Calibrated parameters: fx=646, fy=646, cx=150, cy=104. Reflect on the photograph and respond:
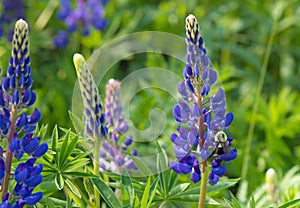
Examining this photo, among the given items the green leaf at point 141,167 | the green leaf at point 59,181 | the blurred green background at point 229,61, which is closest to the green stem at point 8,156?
the green leaf at point 59,181

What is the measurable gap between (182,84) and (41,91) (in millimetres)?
2244

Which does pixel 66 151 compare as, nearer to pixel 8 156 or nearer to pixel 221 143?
pixel 8 156

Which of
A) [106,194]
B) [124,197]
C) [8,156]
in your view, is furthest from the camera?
[124,197]

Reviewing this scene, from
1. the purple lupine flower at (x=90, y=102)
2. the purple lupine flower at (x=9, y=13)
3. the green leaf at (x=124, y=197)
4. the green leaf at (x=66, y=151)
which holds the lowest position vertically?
the green leaf at (x=124, y=197)

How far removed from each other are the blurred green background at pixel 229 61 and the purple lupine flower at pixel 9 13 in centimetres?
14

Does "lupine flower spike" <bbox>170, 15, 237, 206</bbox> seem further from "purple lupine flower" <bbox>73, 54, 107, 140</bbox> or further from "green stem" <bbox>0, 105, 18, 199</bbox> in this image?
"green stem" <bbox>0, 105, 18, 199</bbox>

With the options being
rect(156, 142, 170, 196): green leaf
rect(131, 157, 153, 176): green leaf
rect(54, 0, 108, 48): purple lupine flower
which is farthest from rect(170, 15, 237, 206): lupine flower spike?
rect(54, 0, 108, 48): purple lupine flower

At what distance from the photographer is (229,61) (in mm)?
4816

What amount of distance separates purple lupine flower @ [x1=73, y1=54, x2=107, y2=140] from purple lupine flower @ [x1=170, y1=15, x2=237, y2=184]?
289 millimetres

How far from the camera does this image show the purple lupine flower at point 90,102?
2.09 m

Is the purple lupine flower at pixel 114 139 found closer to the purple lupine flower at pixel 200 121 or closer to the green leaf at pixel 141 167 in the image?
the green leaf at pixel 141 167

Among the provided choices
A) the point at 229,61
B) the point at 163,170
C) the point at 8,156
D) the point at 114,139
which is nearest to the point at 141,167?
the point at 163,170

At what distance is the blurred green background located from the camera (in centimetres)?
379

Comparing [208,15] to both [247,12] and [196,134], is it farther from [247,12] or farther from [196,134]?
[196,134]
